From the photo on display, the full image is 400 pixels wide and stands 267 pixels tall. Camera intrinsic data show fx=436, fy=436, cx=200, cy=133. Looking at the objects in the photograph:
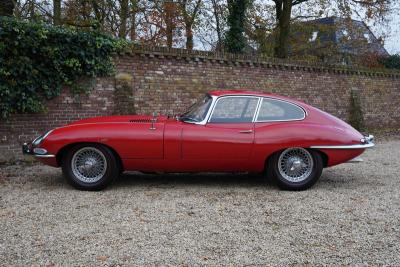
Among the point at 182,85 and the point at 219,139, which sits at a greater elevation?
the point at 182,85

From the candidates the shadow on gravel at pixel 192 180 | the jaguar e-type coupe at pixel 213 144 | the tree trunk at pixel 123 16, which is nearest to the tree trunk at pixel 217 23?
the tree trunk at pixel 123 16

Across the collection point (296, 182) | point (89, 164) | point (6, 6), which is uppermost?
point (6, 6)

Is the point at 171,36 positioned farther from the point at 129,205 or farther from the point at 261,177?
the point at 129,205

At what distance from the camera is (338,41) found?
23844 millimetres

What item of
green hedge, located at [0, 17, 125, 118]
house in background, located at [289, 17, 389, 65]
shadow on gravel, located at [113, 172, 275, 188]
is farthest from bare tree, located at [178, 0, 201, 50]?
shadow on gravel, located at [113, 172, 275, 188]

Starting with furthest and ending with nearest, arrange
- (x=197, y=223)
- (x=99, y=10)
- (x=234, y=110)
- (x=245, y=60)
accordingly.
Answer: (x=99, y=10) < (x=245, y=60) < (x=234, y=110) < (x=197, y=223)

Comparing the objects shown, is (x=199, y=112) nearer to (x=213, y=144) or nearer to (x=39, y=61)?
(x=213, y=144)

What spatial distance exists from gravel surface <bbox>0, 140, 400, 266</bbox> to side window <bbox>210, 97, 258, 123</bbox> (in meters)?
0.97

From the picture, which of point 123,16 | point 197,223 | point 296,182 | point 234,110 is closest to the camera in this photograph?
point 197,223

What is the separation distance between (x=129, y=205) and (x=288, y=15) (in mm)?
16303

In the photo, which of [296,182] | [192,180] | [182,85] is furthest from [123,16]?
[296,182]

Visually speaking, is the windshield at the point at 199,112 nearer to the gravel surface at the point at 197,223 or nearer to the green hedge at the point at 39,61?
the gravel surface at the point at 197,223

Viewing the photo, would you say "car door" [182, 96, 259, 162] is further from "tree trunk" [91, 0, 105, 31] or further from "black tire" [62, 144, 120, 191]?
"tree trunk" [91, 0, 105, 31]

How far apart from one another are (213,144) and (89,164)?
65.7 inches
